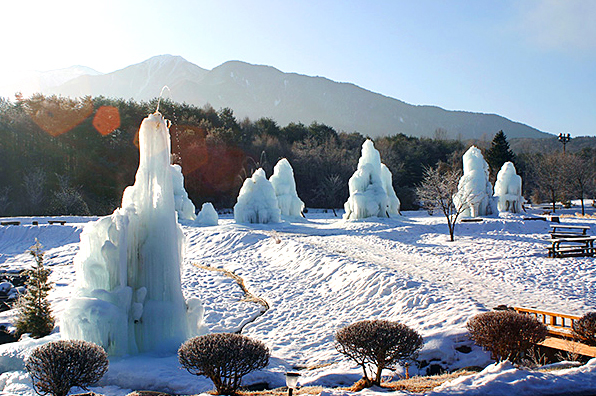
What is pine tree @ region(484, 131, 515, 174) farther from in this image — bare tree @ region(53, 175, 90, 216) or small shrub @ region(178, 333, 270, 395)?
small shrub @ region(178, 333, 270, 395)

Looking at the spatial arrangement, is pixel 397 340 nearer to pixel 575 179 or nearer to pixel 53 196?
pixel 53 196

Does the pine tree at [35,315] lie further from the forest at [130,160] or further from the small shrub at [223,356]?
the forest at [130,160]

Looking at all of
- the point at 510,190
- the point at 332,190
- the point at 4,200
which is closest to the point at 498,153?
the point at 332,190

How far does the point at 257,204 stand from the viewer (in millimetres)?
26297

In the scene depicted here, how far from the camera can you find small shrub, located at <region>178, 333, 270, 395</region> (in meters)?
5.33

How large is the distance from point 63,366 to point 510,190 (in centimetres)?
2993

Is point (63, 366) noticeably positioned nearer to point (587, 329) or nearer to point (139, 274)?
point (139, 274)

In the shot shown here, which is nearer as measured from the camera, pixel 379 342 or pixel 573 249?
pixel 379 342

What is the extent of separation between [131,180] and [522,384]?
1624 inches

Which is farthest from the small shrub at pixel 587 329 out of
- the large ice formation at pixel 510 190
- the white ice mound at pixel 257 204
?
the large ice formation at pixel 510 190

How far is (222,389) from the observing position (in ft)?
18.3

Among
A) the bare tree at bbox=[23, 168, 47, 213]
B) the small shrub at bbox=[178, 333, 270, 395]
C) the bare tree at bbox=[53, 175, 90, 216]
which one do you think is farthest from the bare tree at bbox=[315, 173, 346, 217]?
the small shrub at bbox=[178, 333, 270, 395]

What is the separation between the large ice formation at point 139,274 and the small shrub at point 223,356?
2.96 meters

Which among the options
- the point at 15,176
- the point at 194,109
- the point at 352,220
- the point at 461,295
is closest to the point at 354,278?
the point at 461,295
